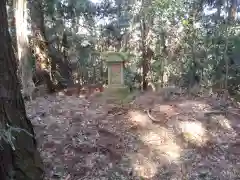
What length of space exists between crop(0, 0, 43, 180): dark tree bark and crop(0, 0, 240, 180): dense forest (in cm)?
416

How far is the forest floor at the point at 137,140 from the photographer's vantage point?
423 cm

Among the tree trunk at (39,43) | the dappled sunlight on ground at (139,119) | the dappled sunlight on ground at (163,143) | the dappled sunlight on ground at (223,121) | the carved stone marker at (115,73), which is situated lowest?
the dappled sunlight on ground at (163,143)

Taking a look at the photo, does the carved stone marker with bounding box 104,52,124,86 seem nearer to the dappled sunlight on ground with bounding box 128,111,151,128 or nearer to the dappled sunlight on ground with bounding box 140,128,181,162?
the dappled sunlight on ground with bounding box 128,111,151,128

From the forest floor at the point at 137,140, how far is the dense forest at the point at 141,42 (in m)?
1.92

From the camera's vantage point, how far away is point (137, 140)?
4984 mm

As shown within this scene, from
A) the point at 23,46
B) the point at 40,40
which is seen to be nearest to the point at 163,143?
the point at 23,46

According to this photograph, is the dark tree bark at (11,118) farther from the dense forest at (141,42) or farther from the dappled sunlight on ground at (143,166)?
the dense forest at (141,42)

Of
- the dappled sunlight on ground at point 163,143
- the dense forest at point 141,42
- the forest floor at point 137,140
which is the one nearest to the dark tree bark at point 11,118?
the forest floor at point 137,140

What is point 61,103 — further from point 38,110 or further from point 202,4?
point 202,4

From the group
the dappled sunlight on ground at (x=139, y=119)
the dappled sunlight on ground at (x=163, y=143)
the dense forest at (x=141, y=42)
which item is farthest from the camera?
the dense forest at (x=141, y=42)

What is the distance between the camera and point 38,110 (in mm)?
6027

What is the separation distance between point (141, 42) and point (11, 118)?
23.2ft

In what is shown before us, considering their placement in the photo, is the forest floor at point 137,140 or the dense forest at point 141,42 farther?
the dense forest at point 141,42

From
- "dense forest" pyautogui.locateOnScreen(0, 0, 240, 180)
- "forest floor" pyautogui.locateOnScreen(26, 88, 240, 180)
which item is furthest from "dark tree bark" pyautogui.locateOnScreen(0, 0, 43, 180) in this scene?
"dense forest" pyautogui.locateOnScreen(0, 0, 240, 180)
